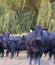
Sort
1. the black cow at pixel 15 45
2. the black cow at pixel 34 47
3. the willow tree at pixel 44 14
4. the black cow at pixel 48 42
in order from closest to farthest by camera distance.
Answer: the black cow at pixel 34 47 < the black cow at pixel 48 42 < the black cow at pixel 15 45 < the willow tree at pixel 44 14

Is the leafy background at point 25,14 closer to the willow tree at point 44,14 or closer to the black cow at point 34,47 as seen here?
the willow tree at point 44,14

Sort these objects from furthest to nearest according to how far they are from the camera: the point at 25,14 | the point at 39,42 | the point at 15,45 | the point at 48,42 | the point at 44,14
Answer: the point at 25,14
the point at 44,14
the point at 15,45
the point at 48,42
the point at 39,42

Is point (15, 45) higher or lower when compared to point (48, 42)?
lower

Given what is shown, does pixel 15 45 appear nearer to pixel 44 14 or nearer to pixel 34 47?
pixel 34 47

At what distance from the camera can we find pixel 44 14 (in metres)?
17.5

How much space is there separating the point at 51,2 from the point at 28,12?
1.62 metres

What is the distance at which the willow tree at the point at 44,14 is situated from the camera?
17219 mm

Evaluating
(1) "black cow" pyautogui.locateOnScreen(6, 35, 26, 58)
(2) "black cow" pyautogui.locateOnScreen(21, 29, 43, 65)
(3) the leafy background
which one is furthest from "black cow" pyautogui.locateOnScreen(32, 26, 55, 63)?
(3) the leafy background

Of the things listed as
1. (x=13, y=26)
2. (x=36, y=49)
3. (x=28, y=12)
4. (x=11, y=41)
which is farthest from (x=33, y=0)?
(x=36, y=49)

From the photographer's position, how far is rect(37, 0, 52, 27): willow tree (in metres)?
17.2

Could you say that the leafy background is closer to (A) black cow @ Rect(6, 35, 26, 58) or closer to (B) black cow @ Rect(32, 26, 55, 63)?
(A) black cow @ Rect(6, 35, 26, 58)

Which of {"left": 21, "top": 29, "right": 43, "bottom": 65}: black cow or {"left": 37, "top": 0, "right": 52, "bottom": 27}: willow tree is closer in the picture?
{"left": 21, "top": 29, "right": 43, "bottom": 65}: black cow

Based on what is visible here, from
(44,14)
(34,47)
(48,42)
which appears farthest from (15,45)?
(44,14)

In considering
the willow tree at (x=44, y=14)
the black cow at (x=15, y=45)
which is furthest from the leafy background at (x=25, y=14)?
the black cow at (x=15, y=45)
